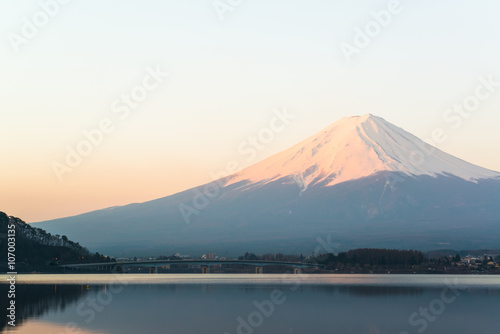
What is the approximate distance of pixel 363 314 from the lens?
58.3 m

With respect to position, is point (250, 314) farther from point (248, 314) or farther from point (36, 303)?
point (36, 303)

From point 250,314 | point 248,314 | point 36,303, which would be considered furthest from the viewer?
point 36,303

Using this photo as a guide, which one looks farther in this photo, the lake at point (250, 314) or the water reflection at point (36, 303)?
the water reflection at point (36, 303)

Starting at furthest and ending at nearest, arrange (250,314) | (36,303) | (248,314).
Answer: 1. (36,303)
2. (248,314)
3. (250,314)

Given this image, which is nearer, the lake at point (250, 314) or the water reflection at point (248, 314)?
the lake at point (250, 314)

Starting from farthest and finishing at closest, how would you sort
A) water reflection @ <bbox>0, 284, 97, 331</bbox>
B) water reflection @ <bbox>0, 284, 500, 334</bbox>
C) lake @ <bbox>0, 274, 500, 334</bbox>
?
water reflection @ <bbox>0, 284, 97, 331</bbox>
water reflection @ <bbox>0, 284, 500, 334</bbox>
lake @ <bbox>0, 274, 500, 334</bbox>

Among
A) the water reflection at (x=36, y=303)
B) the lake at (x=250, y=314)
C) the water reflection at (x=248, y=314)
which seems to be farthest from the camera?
the water reflection at (x=36, y=303)

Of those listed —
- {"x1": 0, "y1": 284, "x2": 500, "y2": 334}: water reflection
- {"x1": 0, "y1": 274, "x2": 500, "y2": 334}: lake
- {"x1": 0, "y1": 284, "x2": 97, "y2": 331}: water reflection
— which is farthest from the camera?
{"x1": 0, "y1": 284, "x2": 97, "y2": 331}: water reflection

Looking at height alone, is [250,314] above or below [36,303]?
below

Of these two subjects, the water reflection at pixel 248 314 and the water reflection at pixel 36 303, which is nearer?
the water reflection at pixel 248 314

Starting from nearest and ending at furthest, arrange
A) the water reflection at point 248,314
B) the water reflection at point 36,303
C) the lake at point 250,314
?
the lake at point 250,314
the water reflection at point 248,314
the water reflection at point 36,303

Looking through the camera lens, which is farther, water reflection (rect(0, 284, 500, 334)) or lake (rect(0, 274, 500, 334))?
water reflection (rect(0, 284, 500, 334))

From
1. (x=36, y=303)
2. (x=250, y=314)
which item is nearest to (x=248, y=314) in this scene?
(x=250, y=314)

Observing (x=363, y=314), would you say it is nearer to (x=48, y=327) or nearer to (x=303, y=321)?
(x=303, y=321)
